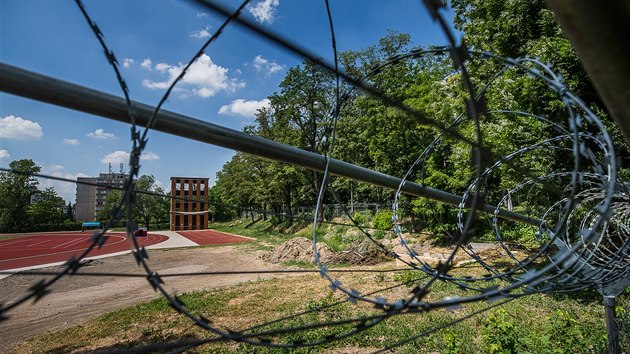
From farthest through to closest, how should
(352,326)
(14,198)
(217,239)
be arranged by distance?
(14,198) < (217,239) < (352,326)

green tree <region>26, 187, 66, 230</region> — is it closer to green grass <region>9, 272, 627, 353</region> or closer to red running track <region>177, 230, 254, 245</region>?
red running track <region>177, 230, 254, 245</region>

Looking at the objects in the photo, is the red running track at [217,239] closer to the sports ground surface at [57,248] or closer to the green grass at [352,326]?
Answer: the sports ground surface at [57,248]

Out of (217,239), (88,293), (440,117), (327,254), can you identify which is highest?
(440,117)

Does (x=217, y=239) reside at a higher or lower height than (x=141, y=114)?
lower

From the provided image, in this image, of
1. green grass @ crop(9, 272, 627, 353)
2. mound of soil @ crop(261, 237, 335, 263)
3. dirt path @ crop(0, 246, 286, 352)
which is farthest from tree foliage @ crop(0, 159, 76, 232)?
green grass @ crop(9, 272, 627, 353)

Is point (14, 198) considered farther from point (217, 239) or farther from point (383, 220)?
point (383, 220)

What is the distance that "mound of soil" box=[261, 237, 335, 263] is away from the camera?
19.6 metres

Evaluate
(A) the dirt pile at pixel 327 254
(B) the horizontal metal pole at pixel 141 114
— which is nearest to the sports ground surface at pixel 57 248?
(A) the dirt pile at pixel 327 254

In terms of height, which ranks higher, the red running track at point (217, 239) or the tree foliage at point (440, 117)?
the tree foliage at point (440, 117)

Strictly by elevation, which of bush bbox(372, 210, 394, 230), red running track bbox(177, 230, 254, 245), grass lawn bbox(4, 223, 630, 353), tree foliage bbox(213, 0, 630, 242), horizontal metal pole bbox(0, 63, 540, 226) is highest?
tree foliage bbox(213, 0, 630, 242)

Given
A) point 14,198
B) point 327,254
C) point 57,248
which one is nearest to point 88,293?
point 327,254

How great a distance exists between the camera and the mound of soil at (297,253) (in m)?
19.6

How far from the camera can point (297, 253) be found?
2028 centimetres

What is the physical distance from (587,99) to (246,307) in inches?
467
